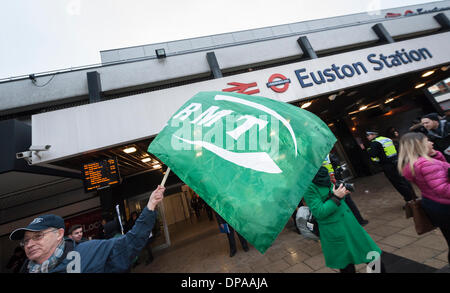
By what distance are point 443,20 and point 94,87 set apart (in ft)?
60.5

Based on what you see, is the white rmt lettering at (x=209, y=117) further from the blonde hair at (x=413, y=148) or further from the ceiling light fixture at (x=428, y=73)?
the ceiling light fixture at (x=428, y=73)

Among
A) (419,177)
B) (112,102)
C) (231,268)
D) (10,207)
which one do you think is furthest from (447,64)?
(10,207)

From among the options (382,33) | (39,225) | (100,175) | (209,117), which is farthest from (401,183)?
(382,33)

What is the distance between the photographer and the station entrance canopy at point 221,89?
490cm

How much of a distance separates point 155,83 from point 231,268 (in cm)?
757

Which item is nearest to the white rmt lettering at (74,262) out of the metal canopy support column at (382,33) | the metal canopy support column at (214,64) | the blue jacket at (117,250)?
the blue jacket at (117,250)

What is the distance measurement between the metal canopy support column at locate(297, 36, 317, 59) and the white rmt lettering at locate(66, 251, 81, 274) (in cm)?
1015

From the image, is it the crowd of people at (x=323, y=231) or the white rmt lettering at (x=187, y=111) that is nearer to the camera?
the crowd of people at (x=323, y=231)

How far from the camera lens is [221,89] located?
18.9ft

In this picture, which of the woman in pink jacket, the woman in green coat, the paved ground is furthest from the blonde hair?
the paved ground

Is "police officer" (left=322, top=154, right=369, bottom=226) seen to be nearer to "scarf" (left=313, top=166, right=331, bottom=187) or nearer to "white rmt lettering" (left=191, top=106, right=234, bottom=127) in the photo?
"scarf" (left=313, top=166, right=331, bottom=187)

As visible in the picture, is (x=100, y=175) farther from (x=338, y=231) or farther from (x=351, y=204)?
(x=351, y=204)

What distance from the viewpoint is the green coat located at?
6.11 ft

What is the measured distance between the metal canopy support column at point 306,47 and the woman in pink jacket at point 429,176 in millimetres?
7712
